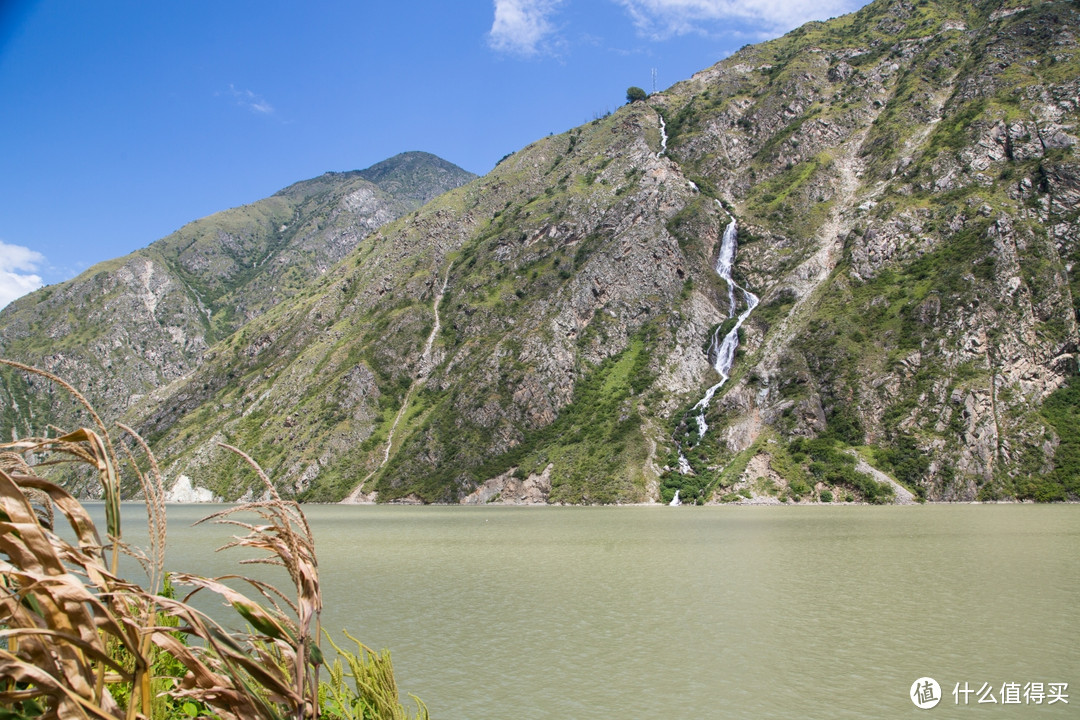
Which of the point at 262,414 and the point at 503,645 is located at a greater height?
the point at 262,414

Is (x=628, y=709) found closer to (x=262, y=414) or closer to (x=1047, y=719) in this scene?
(x=1047, y=719)

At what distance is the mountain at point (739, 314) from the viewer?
71312mm

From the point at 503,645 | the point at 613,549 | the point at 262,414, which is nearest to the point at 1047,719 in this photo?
the point at 503,645

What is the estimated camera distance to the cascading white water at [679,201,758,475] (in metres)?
85.5

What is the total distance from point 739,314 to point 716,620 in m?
88.6

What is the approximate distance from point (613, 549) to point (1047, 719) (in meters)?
23.1

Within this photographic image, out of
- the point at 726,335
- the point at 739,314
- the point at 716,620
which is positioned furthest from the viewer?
the point at 739,314

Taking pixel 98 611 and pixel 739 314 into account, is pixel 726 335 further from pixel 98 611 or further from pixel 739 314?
pixel 98 611

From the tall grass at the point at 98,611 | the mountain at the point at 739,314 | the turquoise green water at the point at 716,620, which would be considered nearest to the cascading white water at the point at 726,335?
the mountain at the point at 739,314

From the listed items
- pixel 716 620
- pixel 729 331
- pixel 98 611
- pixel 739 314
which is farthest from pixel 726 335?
pixel 98 611

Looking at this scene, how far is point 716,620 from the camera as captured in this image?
702 inches

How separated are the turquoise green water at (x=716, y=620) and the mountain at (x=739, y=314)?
125 feet

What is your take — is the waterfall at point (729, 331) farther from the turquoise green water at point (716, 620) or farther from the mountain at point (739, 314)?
the turquoise green water at point (716, 620)

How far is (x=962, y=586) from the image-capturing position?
21.3 metres
